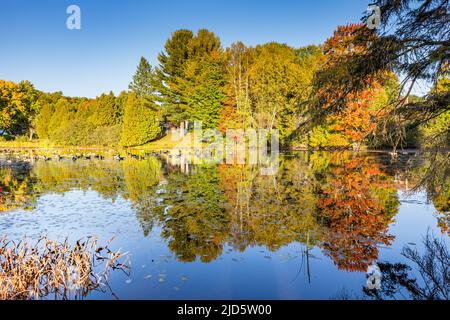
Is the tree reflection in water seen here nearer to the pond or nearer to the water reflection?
the pond

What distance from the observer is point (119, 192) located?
16.2 meters

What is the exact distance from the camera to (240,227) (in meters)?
10.4

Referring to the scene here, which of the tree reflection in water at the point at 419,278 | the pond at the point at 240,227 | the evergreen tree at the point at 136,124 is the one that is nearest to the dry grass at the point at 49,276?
the pond at the point at 240,227

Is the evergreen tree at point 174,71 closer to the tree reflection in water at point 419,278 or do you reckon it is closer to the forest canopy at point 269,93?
the forest canopy at point 269,93

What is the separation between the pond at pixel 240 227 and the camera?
687 cm

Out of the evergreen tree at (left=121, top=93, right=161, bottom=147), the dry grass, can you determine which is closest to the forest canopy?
the evergreen tree at (left=121, top=93, right=161, bottom=147)

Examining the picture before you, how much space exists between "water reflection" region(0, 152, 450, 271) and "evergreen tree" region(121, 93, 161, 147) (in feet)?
73.9

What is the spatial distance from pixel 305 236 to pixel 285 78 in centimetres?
3262

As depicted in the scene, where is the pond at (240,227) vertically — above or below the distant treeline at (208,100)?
below

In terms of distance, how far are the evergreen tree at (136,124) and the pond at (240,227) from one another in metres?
26.8

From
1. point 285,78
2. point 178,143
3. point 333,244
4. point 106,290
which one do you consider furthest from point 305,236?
point 178,143

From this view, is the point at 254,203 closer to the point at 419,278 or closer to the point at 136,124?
the point at 419,278

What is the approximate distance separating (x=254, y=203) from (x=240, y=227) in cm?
320
